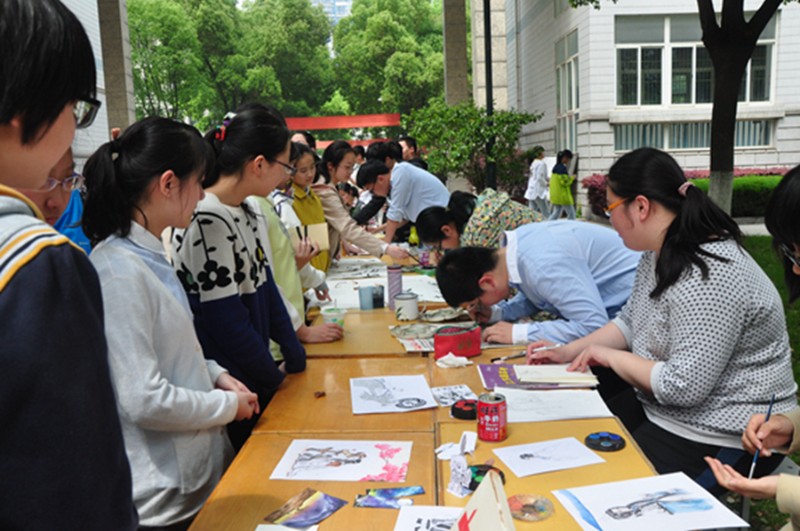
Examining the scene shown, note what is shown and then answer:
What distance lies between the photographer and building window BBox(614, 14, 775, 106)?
15586 mm

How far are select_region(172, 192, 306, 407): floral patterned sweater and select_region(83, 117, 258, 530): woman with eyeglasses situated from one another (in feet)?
0.92

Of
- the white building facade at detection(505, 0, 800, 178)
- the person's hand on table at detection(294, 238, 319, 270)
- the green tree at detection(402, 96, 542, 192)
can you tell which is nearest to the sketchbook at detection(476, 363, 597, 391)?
the person's hand on table at detection(294, 238, 319, 270)

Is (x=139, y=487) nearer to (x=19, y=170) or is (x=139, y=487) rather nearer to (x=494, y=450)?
(x=494, y=450)

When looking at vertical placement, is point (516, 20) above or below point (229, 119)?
above

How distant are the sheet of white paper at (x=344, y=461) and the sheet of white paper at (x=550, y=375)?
71cm

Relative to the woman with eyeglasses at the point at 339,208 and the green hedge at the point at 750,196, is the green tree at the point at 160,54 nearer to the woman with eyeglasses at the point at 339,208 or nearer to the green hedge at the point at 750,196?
the green hedge at the point at 750,196

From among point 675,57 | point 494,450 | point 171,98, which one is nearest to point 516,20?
point 675,57

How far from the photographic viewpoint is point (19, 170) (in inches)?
34.4

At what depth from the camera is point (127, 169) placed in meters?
1.90

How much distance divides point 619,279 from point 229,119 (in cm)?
191

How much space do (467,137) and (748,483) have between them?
373 inches

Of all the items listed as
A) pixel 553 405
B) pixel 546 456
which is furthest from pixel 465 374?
pixel 546 456

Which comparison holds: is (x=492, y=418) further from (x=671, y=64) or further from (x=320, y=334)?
(x=671, y=64)

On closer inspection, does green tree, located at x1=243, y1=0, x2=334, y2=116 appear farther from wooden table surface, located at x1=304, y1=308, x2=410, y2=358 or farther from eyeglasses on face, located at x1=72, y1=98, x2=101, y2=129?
eyeglasses on face, located at x1=72, y1=98, x2=101, y2=129
